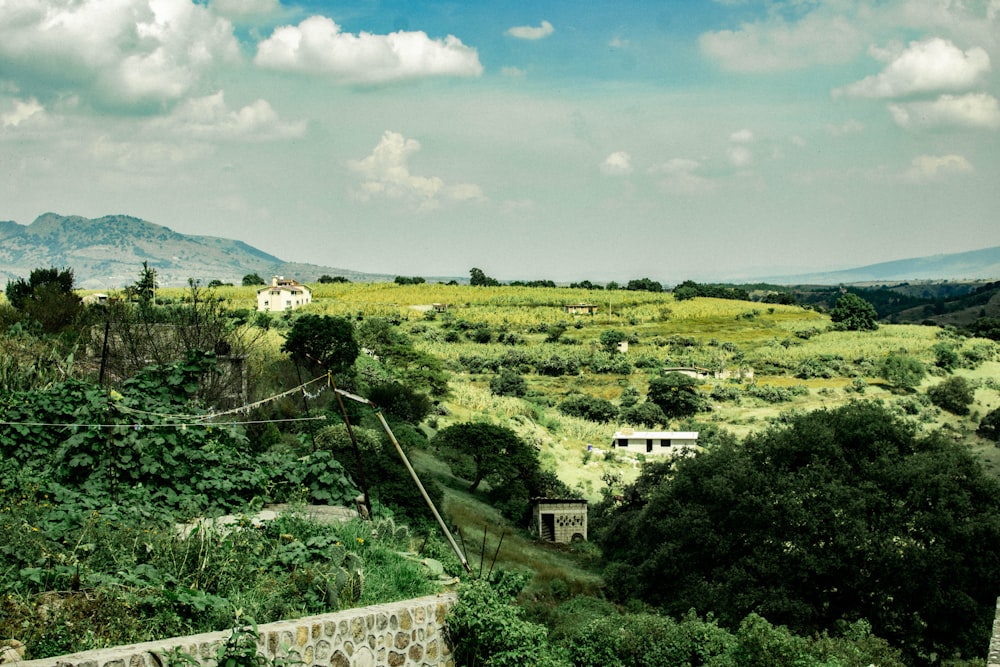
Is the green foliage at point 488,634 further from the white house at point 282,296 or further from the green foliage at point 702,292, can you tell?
the green foliage at point 702,292

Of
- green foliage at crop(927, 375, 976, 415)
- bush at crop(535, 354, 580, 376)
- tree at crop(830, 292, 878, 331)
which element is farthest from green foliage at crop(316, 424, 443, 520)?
tree at crop(830, 292, 878, 331)

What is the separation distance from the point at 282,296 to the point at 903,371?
6123 cm

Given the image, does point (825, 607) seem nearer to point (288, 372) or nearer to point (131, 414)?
point (131, 414)

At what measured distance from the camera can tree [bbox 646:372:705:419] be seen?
204 feet

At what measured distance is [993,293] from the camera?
544ft

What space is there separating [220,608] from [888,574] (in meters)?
17.4

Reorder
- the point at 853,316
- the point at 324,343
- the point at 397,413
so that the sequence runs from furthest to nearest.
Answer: the point at 853,316 < the point at 397,413 < the point at 324,343

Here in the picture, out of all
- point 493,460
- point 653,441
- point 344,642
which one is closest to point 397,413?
point 493,460

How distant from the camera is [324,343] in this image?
38719mm

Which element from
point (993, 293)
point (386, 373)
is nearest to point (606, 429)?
point (386, 373)

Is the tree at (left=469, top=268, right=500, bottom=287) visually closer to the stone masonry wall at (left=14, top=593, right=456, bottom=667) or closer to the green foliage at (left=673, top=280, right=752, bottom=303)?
the green foliage at (left=673, top=280, right=752, bottom=303)

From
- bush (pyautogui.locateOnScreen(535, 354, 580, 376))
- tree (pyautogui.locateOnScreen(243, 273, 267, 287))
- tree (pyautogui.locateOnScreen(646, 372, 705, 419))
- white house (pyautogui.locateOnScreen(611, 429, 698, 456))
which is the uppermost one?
tree (pyautogui.locateOnScreen(243, 273, 267, 287))

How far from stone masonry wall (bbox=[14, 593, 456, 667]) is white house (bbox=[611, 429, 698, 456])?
4545 centimetres

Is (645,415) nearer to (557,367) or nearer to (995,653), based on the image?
(557,367)
